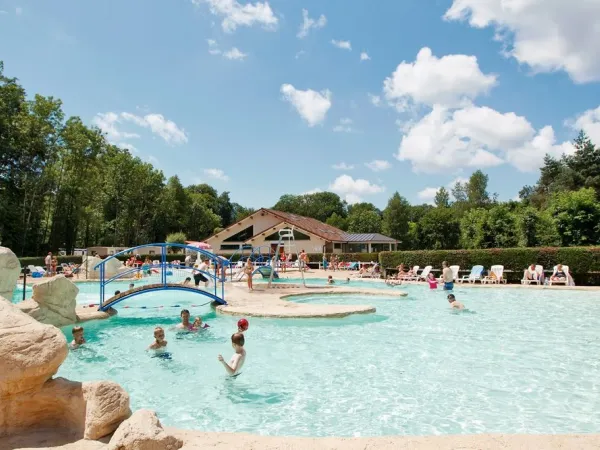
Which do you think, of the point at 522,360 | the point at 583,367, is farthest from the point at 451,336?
the point at 583,367

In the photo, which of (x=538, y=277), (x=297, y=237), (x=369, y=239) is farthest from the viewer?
(x=369, y=239)

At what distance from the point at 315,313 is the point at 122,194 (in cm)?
4610

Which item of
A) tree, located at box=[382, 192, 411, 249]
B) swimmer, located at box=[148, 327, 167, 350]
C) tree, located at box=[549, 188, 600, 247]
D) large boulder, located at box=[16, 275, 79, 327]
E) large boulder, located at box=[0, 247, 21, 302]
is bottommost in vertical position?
swimmer, located at box=[148, 327, 167, 350]

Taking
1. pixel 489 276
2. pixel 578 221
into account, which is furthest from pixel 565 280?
pixel 578 221

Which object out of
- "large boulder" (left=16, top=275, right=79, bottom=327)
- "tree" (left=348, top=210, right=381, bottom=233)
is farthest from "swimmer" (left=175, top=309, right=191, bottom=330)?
"tree" (left=348, top=210, right=381, bottom=233)

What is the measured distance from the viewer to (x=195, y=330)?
11641mm

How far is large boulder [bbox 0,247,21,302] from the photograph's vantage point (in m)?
12.8

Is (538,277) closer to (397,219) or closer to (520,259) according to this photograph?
(520,259)

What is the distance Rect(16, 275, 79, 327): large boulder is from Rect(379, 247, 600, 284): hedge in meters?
20.0

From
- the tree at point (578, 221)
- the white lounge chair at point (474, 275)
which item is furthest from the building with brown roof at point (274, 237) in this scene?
the white lounge chair at point (474, 275)

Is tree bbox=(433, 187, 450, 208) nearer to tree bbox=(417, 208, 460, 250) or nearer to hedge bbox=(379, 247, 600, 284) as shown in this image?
tree bbox=(417, 208, 460, 250)

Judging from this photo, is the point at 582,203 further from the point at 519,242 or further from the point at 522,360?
the point at 522,360

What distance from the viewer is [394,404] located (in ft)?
22.1

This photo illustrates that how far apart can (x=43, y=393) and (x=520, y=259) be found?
2323 centimetres
